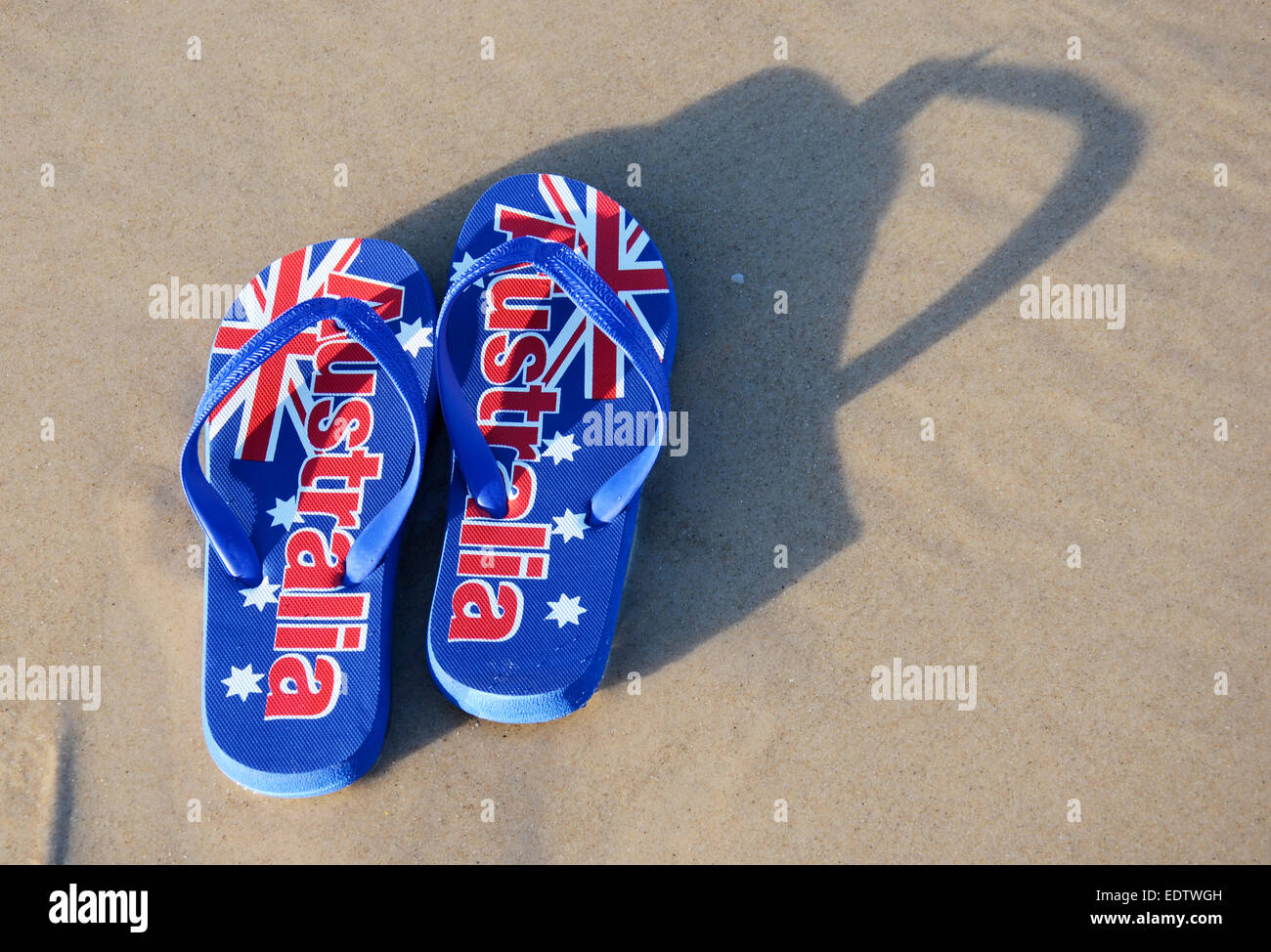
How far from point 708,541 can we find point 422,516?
2.18ft

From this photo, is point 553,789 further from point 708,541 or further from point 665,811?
point 708,541

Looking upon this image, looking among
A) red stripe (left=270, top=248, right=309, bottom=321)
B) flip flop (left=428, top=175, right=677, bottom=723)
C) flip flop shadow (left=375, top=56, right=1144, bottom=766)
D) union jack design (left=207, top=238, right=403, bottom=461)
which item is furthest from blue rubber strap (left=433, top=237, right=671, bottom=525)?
red stripe (left=270, top=248, right=309, bottom=321)

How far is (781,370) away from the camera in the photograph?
283 cm

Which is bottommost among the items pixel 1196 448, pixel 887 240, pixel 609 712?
pixel 609 712

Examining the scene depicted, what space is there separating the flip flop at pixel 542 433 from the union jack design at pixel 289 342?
0.24 meters

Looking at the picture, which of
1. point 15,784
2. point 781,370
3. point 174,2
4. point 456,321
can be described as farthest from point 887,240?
point 15,784

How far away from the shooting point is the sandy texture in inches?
98.9

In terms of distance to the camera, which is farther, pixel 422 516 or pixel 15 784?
pixel 422 516
